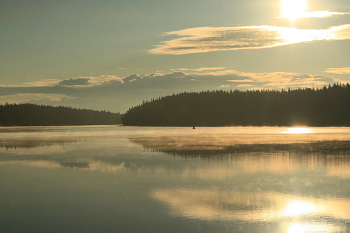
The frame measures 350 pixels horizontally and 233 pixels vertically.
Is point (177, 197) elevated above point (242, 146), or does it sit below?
below

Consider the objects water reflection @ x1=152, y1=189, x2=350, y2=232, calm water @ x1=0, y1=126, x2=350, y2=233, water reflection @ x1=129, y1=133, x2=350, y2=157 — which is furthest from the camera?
water reflection @ x1=129, y1=133, x2=350, y2=157

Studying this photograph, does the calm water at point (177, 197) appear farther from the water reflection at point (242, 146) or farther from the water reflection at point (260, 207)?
the water reflection at point (242, 146)

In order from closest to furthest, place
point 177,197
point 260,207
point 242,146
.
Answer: point 260,207 → point 177,197 → point 242,146

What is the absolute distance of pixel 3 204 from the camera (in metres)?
15.2

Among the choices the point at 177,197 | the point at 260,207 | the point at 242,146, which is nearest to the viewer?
the point at 260,207

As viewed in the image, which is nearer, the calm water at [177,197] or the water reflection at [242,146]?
the calm water at [177,197]

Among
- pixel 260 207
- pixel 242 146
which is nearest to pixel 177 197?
pixel 260 207

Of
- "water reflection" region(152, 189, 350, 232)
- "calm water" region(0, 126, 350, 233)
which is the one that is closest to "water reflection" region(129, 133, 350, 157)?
"calm water" region(0, 126, 350, 233)

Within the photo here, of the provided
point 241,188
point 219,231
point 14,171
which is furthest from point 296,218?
point 14,171

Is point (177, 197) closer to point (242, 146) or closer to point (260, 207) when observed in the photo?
point (260, 207)

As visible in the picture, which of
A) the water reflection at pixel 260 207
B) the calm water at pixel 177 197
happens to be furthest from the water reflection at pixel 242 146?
the water reflection at pixel 260 207

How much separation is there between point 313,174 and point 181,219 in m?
12.0

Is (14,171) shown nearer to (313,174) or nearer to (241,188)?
(241,188)

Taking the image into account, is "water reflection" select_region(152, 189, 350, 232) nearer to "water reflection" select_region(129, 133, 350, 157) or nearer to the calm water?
the calm water
